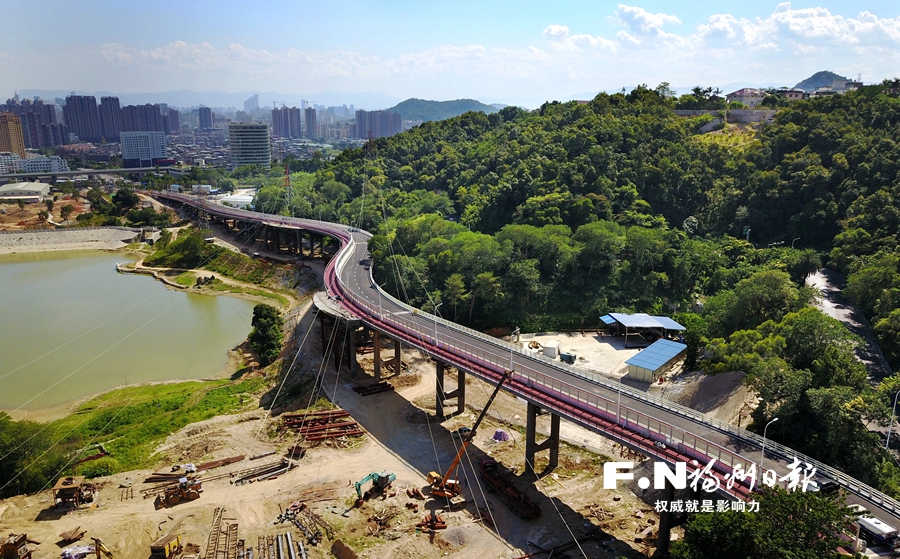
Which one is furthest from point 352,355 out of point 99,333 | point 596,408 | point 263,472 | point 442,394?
point 99,333

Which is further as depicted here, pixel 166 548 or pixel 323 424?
pixel 323 424

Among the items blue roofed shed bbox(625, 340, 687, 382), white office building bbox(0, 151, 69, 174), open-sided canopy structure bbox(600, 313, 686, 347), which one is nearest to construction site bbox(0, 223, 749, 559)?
blue roofed shed bbox(625, 340, 687, 382)

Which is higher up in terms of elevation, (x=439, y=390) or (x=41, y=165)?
(x=41, y=165)

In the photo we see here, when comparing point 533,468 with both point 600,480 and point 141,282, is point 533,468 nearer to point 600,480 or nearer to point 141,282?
point 600,480

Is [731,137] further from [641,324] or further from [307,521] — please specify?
[307,521]

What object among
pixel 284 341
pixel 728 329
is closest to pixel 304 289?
pixel 284 341

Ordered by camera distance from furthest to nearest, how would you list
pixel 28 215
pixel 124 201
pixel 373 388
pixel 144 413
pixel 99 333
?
pixel 124 201
pixel 28 215
pixel 99 333
pixel 373 388
pixel 144 413

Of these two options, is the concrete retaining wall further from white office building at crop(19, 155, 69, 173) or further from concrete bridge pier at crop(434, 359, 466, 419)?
white office building at crop(19, 155, 69, 173)

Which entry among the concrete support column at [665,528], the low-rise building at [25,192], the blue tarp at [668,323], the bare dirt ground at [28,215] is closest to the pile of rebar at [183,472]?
the concrete support column at [665,528]
